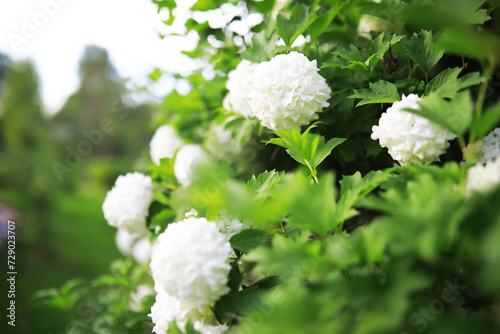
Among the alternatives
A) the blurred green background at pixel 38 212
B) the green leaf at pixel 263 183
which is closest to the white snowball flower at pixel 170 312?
the green leaf at pixel 263 183

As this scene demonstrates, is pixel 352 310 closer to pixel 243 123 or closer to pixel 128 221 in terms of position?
pixel 243 123

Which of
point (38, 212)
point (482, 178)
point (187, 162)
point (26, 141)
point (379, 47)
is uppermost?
point (379, 47)

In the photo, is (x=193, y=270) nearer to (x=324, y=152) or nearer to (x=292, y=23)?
(x=324, y=152)

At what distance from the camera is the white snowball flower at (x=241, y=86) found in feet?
4.80

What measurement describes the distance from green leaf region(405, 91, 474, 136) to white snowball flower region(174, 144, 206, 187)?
106 cm

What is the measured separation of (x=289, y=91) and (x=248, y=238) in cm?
55

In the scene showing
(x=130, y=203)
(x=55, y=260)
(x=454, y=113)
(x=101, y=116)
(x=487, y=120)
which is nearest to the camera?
(x=487, y=120)

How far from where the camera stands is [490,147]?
1017mm

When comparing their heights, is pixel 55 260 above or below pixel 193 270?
below

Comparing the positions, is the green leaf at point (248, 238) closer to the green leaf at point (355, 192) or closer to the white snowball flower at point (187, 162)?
the green leaf at point (355, 192)

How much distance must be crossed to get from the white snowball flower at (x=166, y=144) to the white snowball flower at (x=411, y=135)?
1.42 metres

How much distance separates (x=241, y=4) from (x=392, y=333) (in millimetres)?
1618

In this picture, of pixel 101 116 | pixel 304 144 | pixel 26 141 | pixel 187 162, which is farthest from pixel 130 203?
pixel 101 116

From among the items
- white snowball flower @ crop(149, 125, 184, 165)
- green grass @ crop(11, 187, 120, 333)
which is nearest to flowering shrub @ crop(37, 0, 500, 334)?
white snowball flower @ crop(149, 125, 184, 165)
